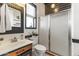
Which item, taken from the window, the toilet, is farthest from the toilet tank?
the window

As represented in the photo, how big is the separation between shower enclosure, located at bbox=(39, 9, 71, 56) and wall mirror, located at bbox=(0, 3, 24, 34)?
254mm

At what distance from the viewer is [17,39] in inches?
46.3

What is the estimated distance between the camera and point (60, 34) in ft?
3.77

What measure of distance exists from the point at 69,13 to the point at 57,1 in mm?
204

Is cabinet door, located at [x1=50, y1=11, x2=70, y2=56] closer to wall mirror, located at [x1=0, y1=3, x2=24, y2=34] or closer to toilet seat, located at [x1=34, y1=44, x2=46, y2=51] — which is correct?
toilet seat, located at [x1=34, y1=44, x2=46, y2=51]

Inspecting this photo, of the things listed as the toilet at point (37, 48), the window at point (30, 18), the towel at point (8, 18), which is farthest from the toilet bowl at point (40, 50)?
the towel at point (8, 18)

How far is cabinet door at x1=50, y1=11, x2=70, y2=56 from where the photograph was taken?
112 centimetres

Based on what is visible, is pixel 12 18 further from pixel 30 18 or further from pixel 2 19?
pixel 30 18

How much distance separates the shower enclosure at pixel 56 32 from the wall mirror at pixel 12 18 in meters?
0.25

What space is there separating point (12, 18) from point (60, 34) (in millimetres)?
608

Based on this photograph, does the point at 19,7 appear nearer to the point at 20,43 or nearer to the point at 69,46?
the point at 20,43

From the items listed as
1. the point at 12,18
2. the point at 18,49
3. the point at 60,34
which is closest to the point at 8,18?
the point at 12,18

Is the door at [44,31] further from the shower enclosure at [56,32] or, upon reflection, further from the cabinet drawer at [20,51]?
the cabinet drawer at [20,51]

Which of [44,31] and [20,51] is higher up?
[44,31]
